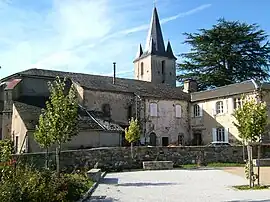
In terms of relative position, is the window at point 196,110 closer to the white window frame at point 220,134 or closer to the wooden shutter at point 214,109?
the wooden shutter at point 214,109

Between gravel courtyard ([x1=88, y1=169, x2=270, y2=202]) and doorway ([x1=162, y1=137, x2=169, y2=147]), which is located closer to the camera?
gravel courtyard ([x1=88, y1=169, x2=270, y2=202])

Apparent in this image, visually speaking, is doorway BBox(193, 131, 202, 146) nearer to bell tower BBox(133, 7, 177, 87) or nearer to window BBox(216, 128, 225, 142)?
window BBox(216, 128, 225, 142)

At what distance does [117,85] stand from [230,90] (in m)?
11.2

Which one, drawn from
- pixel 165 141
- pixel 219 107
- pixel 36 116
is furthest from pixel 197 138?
pixel 36 116

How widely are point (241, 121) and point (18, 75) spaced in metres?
25.0

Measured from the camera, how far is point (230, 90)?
34.5 meters

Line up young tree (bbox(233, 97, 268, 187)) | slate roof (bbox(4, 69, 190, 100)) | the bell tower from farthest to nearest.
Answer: the bell tower < slate roof (bbox(4, 69, 190, 100)) < young tree (bbox(233, 97, 268, 187))

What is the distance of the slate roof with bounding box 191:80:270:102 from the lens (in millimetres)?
32141

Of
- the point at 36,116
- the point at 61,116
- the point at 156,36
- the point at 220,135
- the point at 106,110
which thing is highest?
the point at 156,36

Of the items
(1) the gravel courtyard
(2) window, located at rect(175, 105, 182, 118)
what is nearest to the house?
(2) window, located at rect(175, 105, 182, 118)

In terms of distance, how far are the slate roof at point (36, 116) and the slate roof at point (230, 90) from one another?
446 inches

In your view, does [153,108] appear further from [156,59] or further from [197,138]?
[156,59]

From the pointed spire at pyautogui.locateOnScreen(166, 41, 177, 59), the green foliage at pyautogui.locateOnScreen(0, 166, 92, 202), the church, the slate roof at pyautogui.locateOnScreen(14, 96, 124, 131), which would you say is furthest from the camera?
the pointed spire at pyautogui.locateOnScreen(166, 41, 177, 59)

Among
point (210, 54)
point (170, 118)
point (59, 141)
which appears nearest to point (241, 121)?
point (59, 141)
